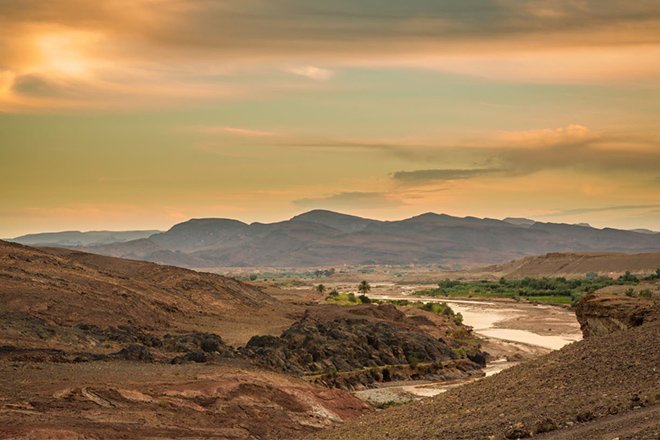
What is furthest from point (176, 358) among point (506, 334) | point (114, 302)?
point (506, 334)

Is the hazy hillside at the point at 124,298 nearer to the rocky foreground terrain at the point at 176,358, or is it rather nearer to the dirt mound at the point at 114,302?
the dirt mound at the point at 114,302

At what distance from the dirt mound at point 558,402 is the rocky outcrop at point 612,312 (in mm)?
3020

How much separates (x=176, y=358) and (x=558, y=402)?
104 feet

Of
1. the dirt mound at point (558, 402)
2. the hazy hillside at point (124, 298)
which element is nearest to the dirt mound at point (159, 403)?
the dirt mound at point (558, 402)

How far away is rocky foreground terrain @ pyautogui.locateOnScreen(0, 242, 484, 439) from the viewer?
116ft

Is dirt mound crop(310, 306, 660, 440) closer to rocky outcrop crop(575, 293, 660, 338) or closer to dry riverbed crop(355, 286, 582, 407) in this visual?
rocky outcrop crop(575, 293, 660, 338)

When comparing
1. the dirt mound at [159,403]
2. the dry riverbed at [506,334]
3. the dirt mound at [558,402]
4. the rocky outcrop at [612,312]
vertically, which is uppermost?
the rocky outcrop at [612,312]

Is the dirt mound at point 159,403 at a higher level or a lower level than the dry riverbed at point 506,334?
higher

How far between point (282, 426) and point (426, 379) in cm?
2956

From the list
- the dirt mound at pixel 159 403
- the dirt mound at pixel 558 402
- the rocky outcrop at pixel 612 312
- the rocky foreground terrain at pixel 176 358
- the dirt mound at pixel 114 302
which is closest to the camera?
the dirt mound at pixel 558 402

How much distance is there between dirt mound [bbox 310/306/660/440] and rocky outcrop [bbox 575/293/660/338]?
9.91ft

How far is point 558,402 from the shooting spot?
2647cm

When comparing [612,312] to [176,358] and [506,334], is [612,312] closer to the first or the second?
[176,358]

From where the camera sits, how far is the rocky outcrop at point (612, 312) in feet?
120
